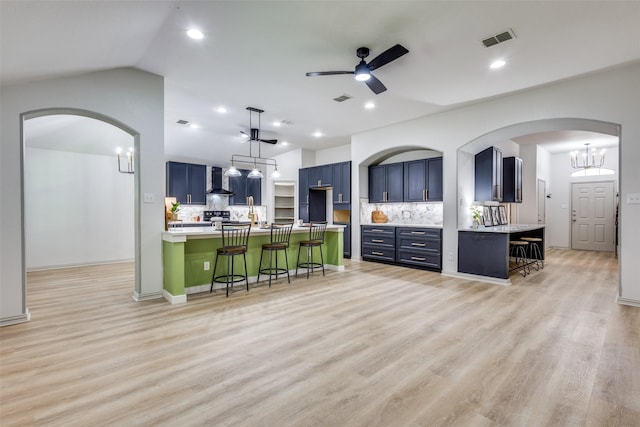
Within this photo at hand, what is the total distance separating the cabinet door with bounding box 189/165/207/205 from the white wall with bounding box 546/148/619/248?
10.4m

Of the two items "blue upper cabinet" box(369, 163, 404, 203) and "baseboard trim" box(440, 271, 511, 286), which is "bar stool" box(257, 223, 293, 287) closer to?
"blue upper cabinet" box(369, 163, 404, 203)

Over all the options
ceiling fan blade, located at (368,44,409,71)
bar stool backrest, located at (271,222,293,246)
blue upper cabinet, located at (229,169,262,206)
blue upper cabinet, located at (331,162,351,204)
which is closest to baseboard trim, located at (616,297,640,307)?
ceiling fan blade, located at (368,44,409,71)

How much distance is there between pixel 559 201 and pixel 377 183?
6155 millimetres

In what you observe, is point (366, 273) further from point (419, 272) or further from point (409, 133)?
point (409, 133)

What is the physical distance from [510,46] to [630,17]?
36.9 inches

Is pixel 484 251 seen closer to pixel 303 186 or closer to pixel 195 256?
pixel 195 256

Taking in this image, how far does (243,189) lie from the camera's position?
31.5ft

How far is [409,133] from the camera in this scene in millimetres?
6082

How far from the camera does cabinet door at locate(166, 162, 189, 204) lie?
26.9ft

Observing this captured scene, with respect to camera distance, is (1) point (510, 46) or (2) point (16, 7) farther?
(1) point (510, 46)

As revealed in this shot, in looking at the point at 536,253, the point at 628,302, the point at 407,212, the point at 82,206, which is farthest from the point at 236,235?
the point at 536,253

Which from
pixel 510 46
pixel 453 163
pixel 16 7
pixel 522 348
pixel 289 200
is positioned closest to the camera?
pixel 16 7

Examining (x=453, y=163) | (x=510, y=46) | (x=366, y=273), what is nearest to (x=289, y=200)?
(x=366, y=273)

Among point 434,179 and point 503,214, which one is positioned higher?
point 434,179
